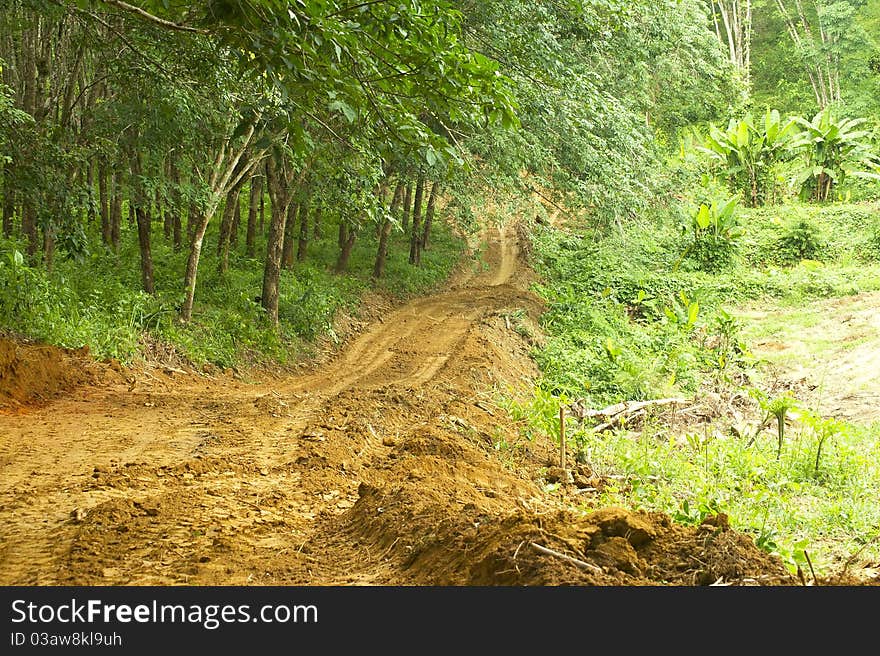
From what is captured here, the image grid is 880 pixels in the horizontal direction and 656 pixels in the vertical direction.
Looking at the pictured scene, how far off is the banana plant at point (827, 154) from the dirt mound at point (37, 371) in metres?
24.8

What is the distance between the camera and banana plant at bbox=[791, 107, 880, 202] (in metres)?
27.8

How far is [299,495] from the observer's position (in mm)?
6109

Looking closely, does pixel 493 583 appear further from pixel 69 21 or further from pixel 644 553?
pixel 69 21

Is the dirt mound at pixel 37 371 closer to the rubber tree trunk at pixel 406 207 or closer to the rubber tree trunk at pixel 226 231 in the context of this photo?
the rubber tree trunk at pixel 226 231

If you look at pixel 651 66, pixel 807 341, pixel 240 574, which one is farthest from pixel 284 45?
pixel 651 66

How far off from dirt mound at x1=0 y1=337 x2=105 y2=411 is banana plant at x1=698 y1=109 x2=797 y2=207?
23.9 m

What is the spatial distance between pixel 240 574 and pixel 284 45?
3145 mm

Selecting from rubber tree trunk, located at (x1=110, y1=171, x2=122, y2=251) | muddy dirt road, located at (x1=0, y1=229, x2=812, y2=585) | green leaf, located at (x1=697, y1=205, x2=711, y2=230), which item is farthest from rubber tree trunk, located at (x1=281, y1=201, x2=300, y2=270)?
green leaf, located at (x1=697, y1=205, x2=711, y2=230)

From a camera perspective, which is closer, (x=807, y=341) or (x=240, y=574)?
(x=240, y=574)

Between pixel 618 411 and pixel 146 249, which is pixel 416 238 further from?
pixel 618 411

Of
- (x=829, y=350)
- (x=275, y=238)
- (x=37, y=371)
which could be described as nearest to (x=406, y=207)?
(x=275, y=238)

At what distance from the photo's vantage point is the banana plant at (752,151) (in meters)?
27.8

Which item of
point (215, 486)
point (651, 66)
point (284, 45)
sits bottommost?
point (215, 486)

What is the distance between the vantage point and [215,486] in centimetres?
614
